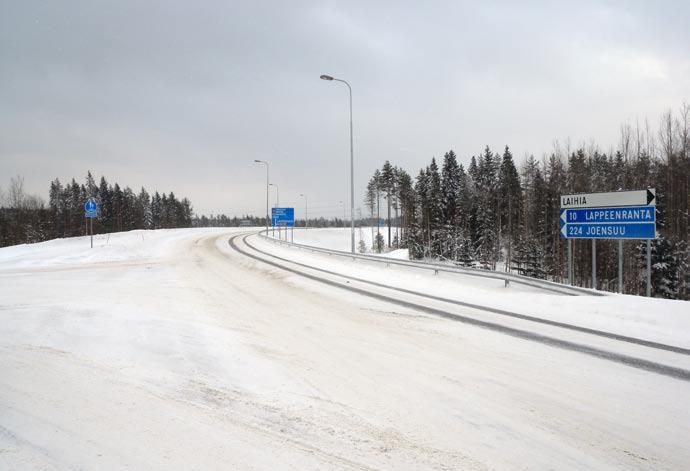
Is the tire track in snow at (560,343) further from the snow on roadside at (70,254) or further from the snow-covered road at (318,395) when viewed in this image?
the snow on roadside at (70,254)

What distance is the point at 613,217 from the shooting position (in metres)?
11.9

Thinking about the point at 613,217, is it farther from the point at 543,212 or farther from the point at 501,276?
the point at 543,212

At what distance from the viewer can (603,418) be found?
12.5 ft

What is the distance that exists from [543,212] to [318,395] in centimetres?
4946

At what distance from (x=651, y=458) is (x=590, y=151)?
5381 cm

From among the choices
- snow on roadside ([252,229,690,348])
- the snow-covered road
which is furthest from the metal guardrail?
the snow-covered road

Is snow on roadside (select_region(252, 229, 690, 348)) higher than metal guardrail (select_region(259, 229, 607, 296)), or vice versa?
metal guardrail (select_region(259, 229, 607, 296))

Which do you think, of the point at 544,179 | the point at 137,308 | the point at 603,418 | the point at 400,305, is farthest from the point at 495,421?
the point at 544,179

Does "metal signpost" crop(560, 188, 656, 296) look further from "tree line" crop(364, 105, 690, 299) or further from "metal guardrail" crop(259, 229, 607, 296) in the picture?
"tree line" crop(364, 105, 690, 299)

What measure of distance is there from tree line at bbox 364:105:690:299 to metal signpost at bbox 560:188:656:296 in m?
24.8

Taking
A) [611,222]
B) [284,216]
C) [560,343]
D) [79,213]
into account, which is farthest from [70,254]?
[79,213]

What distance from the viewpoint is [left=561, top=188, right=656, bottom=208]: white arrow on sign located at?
1091cm

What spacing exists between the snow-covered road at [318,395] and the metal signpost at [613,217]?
3.29 m

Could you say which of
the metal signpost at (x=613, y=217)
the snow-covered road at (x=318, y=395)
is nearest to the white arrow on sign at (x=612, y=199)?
the metal signpost at (x=613, y=217)
